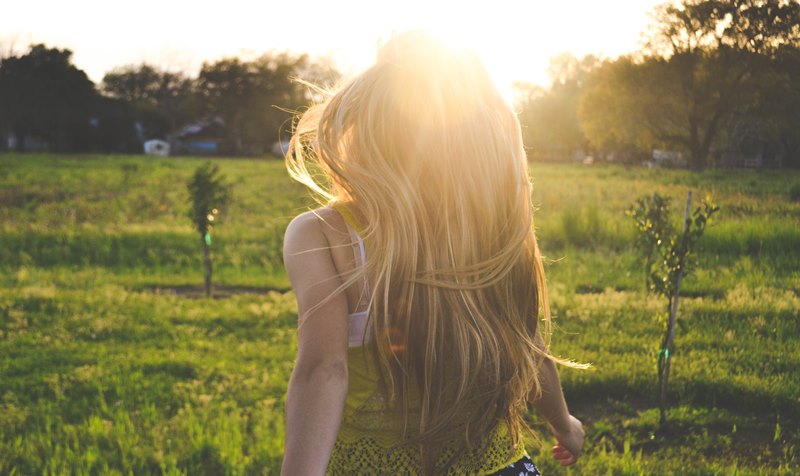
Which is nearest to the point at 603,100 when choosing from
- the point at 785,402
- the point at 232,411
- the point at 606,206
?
the point at 606,206

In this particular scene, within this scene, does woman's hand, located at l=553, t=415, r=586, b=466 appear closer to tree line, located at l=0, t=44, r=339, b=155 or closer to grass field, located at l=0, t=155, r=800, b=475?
grass field, located at l=0, t=155, r=800, b=475

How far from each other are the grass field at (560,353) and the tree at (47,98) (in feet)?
164

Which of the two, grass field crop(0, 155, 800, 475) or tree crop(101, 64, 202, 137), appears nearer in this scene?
grass field crop(0, 155, 800, 475)

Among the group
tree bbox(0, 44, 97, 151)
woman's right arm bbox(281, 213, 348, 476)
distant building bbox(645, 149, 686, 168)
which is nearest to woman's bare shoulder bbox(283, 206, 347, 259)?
woman's right arm bbox(281, 213, 348, 476)

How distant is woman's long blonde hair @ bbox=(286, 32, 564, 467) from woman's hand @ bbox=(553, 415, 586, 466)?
0.55m

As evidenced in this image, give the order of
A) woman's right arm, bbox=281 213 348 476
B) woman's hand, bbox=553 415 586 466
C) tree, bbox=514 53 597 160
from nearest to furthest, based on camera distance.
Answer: woman's right arm, bbox=281 213 348 476 → woman's hand, bbox=553 415 586 466 → tree, bbox=514 53 597 160

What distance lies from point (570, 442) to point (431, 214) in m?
0.99

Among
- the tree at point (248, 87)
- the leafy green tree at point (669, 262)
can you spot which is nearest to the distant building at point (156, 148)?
the tree at point (248, 87)

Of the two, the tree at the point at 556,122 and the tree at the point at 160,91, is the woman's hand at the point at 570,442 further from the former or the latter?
the tree at the point at 160,91

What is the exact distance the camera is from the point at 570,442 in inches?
90.0

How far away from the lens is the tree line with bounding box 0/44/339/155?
58031 mm

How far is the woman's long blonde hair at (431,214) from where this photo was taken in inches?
66.9

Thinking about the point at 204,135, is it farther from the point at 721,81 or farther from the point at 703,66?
the point at 721,81

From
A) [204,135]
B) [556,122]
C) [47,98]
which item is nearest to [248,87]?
[204,135]
